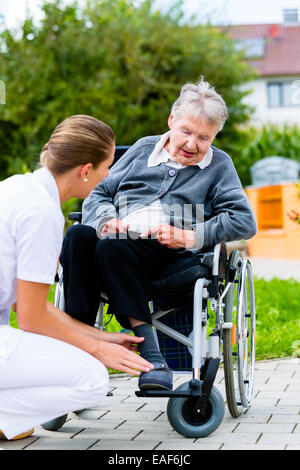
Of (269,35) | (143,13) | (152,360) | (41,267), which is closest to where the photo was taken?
(41,267)

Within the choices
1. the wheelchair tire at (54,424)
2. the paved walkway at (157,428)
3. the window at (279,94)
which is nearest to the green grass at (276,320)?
the paved walkway at (157,428)

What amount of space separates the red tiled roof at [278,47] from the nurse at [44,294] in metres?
40.4

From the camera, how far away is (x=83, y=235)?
3.45 metres

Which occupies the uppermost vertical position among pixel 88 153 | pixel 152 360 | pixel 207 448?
pixel 88 153

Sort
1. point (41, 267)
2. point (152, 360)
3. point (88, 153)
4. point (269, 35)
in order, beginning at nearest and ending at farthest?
point (41, 267) → point (88, 153) → point (152, 360) → point (269, 35)

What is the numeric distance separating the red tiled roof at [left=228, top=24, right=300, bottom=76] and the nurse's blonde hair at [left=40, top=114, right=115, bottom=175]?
1587 inches

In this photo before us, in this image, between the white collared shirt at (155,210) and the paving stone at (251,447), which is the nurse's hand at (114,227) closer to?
the white collared shirt at (155,210)

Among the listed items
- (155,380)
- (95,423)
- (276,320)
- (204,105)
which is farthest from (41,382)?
(276,320)

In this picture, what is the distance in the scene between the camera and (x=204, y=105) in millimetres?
3588

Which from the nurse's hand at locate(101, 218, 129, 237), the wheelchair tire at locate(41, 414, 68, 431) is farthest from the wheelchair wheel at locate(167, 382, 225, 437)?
the nurse's hand at locate(101, 218, 129, 237)

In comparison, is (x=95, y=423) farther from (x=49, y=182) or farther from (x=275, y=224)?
(x=275, y=224)
